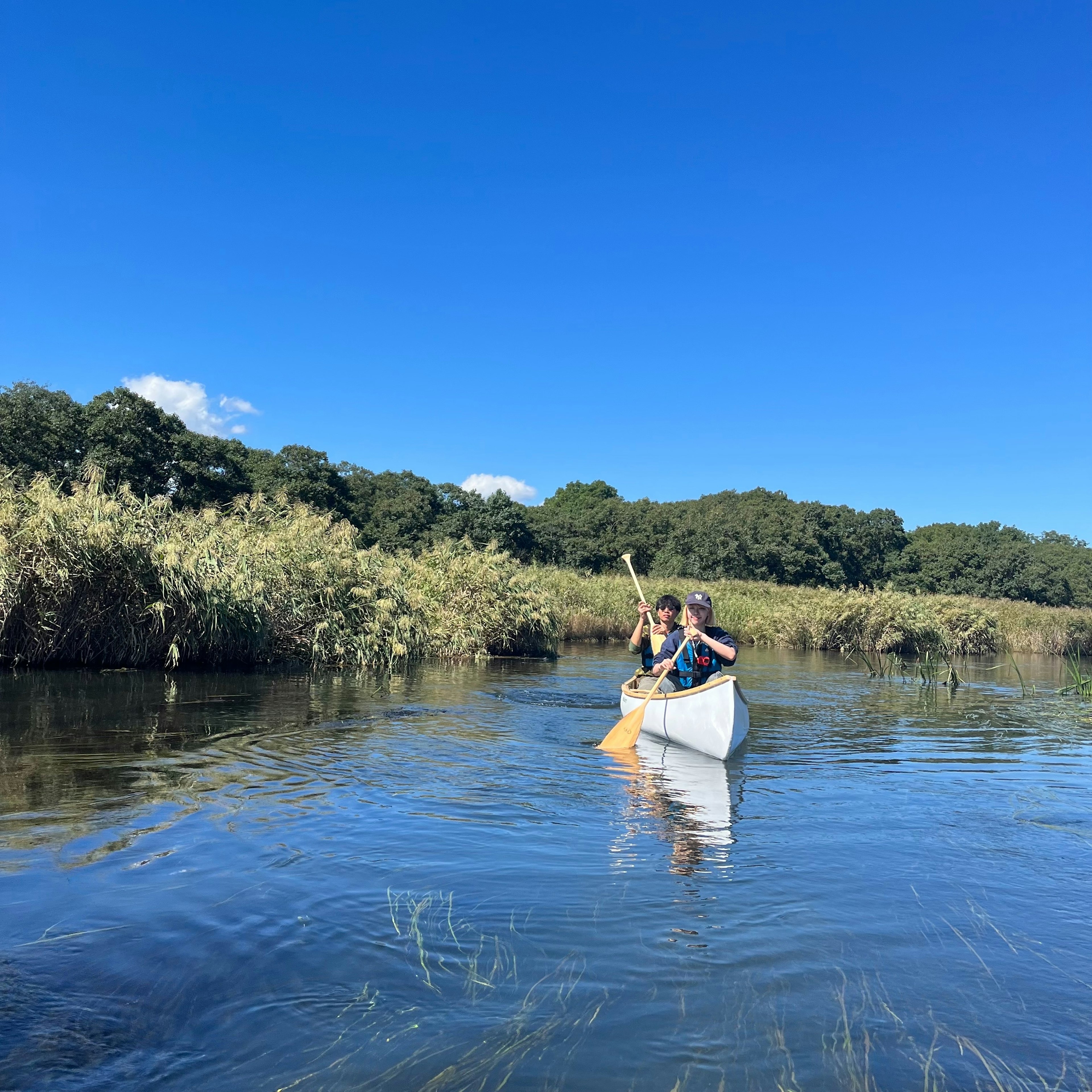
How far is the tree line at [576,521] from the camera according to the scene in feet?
114

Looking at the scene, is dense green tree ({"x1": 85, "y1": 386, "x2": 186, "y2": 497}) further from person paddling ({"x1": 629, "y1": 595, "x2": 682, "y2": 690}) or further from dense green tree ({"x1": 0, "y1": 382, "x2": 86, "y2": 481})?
person paddling ({"x1": 629, "y1": 595, "x2": 682, "y2": 690})

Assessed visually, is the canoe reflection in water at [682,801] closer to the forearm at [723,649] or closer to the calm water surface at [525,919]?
the calm water surface at [525,919]

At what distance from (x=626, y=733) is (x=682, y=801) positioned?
2.82 m

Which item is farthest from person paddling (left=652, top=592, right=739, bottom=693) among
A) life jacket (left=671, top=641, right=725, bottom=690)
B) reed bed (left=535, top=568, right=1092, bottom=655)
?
reed bed (left=535, top=568, right=1092, bottom=655)

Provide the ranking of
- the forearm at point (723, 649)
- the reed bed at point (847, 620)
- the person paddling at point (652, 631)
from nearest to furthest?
the forearm at point (723, 649) < the person paddling at point (652, 631) < the reed bed at point (847, 620)

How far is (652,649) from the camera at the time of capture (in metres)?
12.7

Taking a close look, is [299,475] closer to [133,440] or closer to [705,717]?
[133,440]

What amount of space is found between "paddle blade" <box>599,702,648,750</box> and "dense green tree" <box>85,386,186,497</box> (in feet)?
94.6

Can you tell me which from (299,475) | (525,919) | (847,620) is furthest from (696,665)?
(299,475)

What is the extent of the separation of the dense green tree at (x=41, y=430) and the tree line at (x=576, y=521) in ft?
0.17

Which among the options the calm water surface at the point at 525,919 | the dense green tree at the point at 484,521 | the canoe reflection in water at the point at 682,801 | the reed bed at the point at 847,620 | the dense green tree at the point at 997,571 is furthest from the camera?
the dense green tree at the point at 997,571

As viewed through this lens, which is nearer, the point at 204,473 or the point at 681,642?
A: the point at 681,642

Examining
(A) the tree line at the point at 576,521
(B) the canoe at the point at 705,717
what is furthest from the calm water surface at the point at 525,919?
(A) the tree line at the point at 576,521

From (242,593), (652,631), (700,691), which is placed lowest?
(700,691)
